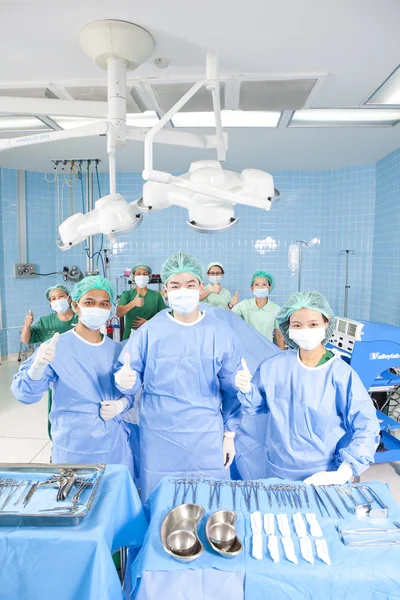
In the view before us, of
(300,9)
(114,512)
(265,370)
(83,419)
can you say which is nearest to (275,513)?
(114,512)

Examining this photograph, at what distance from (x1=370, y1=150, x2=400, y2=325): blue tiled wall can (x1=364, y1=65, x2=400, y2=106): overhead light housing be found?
4.85ft

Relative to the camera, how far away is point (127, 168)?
506cm

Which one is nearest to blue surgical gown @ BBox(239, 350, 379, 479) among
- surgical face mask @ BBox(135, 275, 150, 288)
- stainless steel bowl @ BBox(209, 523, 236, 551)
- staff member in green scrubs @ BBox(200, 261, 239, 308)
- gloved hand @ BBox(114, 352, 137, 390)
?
gloved hand @ BBox(114, 352, 137, 390)

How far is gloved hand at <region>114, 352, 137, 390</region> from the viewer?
1622 mm

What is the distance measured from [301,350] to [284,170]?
4.00 metres

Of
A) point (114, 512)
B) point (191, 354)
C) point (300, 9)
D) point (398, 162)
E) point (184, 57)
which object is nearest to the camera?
point (114, 512)

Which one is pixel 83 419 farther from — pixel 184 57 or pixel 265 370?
pixel 184 57

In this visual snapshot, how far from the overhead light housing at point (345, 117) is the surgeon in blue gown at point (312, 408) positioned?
1955 millimetres

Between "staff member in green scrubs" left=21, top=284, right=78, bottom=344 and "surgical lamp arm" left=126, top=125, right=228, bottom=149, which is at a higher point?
"surgical lamp arm" left=126, top=125, right=228, bottom=149

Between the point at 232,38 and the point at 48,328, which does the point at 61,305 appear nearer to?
the point at 48,328

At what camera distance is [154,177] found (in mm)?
1158

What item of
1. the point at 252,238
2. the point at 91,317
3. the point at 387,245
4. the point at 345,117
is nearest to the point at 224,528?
the point at 91,317

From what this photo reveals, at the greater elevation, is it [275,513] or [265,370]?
[265,370]

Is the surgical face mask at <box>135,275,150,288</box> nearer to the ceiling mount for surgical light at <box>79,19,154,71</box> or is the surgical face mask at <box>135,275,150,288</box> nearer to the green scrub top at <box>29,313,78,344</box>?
the green scrub top at <box>29,313,78,344</box>
